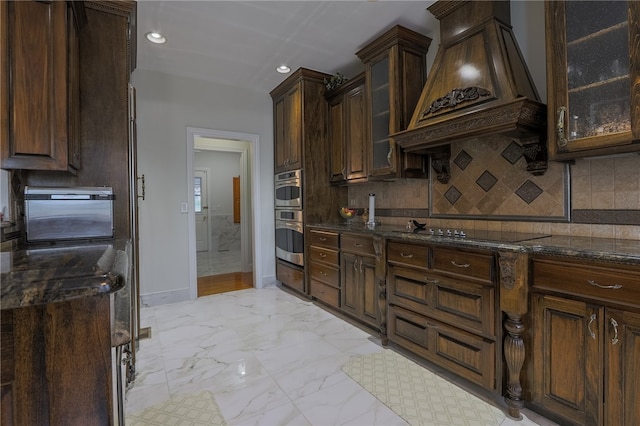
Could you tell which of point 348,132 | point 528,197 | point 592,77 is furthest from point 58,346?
point 348,132

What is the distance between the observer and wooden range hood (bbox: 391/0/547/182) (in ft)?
6.27

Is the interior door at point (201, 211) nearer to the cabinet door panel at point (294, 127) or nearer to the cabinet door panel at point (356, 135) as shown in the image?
the cabinet door panel at point (294, 127)

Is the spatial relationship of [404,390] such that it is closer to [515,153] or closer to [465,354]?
[465,354]

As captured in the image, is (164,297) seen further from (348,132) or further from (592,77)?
(592,77)

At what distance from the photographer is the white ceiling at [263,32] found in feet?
8.21

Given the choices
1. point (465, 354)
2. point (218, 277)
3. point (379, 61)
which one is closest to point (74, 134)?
point (379, 61)

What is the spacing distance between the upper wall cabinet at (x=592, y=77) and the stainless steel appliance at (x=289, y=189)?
254 centimetres

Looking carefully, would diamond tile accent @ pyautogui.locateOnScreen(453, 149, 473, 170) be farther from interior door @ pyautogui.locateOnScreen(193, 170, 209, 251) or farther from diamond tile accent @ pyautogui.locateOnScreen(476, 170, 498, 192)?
interior door @ pyautogui.locateOnScreen(193, 170, 209, 251)

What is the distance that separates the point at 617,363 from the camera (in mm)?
1373

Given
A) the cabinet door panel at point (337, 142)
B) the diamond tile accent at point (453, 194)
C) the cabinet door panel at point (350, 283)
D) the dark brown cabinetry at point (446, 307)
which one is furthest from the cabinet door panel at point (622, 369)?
the cabinet door panel at point (337, 142)

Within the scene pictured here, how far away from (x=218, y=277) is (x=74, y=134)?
3.53 m

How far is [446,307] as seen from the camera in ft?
6.64

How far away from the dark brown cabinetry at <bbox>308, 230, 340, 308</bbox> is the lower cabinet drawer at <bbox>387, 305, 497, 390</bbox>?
2.81ft

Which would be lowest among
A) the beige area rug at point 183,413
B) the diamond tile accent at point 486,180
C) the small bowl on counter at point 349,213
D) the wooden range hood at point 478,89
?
the beige area rug at point 183,413
